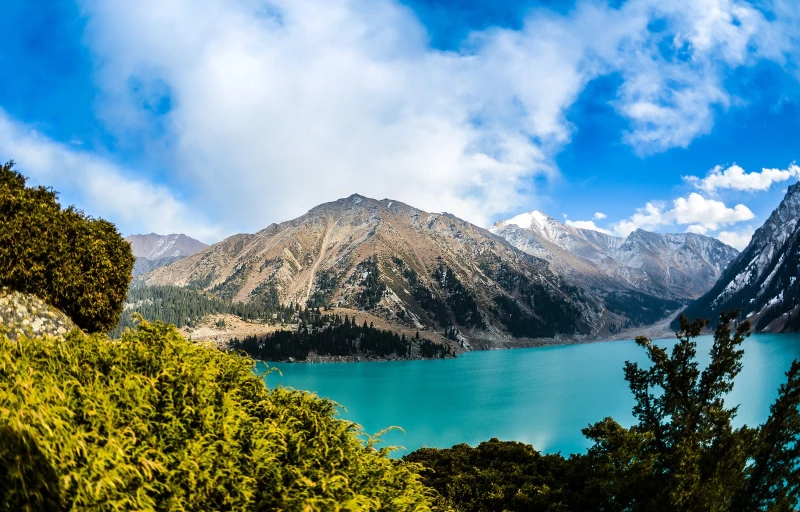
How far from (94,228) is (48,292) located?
2.99 m

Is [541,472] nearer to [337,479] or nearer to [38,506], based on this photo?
[337,479]

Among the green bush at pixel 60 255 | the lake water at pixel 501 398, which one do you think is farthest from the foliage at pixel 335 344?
the green bush at pixel 60 255

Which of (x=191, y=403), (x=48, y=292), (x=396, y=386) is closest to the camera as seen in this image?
(x=191, y=403)

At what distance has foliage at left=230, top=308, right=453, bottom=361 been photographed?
174m

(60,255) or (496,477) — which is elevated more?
(60,255)

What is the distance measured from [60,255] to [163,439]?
1426 cm

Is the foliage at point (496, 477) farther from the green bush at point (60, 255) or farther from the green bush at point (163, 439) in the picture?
the green bush at point (60, 255)

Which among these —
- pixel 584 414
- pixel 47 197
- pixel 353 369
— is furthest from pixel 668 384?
pixel 353 369

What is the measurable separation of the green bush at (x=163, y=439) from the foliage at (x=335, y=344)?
6833 inches

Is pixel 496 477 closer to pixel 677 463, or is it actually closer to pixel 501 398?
pixel 677 463

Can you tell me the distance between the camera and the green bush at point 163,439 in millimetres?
3480

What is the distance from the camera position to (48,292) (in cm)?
1415

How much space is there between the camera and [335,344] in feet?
597

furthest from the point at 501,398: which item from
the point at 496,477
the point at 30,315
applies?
the point at 30,315
